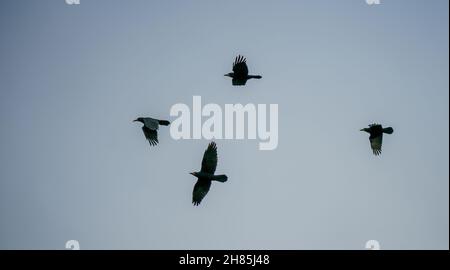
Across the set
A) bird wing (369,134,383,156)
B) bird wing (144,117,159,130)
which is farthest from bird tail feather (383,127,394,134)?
bird wing (144,117,159,130)

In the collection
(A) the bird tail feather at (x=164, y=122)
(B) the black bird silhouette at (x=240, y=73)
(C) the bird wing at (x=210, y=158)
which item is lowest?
(C) the bird wing at (x=210, y=158)

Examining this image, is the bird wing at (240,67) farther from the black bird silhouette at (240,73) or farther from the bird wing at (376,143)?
the bird wing at (376,143)

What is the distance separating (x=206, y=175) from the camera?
18.3 m

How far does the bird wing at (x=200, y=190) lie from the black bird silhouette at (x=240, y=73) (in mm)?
3237

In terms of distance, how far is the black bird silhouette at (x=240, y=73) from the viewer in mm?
18531

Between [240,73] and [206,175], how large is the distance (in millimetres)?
3304

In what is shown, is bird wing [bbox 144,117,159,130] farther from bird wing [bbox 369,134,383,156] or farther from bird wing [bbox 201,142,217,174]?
bird wing [bbox 369,134,383,156]

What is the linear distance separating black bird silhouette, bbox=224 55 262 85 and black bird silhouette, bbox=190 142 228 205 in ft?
7.21

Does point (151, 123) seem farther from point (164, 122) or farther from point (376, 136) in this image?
point (376, 136)

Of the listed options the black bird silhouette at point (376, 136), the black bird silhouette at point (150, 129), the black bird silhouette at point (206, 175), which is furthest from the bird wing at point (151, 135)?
the black bird silhouette at point (376, 136)
